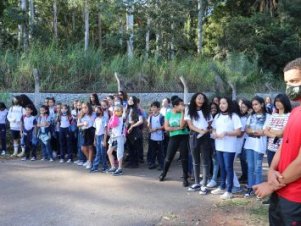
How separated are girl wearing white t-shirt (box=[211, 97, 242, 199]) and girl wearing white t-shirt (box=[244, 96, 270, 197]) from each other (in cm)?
23

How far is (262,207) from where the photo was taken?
680 centimetres

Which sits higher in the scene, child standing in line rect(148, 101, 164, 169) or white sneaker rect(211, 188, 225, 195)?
child standing in line rect(148, 101, 164, 169)

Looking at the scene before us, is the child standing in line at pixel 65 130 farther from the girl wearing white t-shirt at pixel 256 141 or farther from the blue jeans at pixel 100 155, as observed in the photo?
the girl wearing white t-shirt at pixel 256 141

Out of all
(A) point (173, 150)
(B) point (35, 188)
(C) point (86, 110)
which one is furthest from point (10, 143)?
(A) point (173, 150)

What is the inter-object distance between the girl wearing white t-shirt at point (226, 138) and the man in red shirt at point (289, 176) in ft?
14.3

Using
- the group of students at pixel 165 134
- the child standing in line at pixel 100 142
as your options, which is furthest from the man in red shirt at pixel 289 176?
the child standing in line at pixel 100 142

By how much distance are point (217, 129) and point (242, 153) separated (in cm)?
121

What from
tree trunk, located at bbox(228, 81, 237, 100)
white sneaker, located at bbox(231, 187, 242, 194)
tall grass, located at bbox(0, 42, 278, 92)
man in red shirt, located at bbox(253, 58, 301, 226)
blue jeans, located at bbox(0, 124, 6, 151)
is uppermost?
tall grass, located at bbox(0, 42, 278, 92)

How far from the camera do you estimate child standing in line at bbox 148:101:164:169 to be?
10.2 m

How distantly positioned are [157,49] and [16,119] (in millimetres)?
12407

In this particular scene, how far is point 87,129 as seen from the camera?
1027 centimetres

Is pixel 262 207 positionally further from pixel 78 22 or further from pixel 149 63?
pixel 78 22

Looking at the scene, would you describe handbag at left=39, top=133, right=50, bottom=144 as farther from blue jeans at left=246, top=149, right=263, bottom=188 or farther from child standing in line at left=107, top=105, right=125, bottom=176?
blue jeans at left=246, top=149, right=263, bottom=188

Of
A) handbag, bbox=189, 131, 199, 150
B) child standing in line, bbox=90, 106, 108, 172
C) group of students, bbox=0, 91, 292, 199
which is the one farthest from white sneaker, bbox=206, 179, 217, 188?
child standing in line, bbox=90, 106, 108, 172
